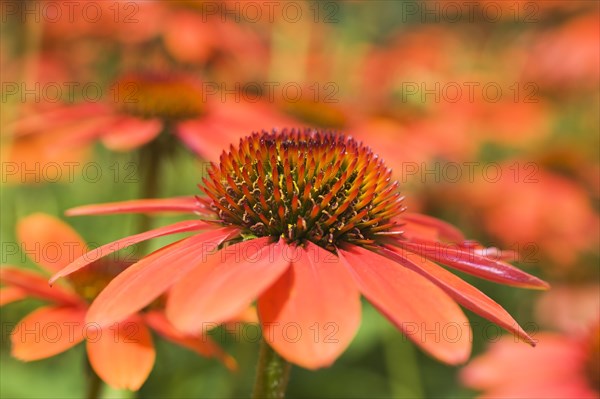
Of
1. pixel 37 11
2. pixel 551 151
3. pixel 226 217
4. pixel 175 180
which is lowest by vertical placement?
pixel 175 180

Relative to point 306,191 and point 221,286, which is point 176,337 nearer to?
point 306,191

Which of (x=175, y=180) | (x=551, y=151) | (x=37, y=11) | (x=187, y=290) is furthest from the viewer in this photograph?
(x=551, y=151)

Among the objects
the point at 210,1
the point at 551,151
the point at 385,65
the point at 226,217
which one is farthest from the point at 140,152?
the point at 385,65

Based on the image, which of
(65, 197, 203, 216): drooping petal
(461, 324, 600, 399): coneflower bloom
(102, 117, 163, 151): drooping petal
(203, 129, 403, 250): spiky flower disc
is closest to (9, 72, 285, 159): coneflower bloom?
(102, 117, 163, 151): drooping petal

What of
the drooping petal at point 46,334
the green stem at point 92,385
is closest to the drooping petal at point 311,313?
the drooping petal at point 46,334

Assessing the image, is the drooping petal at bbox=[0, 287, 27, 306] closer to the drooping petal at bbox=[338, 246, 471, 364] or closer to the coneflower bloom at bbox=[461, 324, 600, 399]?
the drooping petal at bbox=[338, 246, 471, 364]

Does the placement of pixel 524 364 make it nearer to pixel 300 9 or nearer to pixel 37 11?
pixel 37 11
